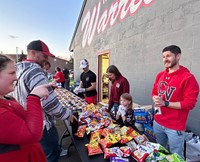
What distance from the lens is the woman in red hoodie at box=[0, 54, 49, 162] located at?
2.53ft

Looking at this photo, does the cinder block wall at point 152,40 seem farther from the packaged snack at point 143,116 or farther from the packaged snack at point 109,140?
the packaged snack at point 109,140

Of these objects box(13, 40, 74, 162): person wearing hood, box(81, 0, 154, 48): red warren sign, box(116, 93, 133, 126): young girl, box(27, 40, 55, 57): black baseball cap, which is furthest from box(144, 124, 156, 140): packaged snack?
box(81, 0, 154, 48): red warren sign

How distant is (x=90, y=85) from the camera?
3766mm

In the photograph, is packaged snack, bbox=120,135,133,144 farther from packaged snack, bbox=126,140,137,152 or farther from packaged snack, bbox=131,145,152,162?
packaged snack, bbox=131,145,152,162

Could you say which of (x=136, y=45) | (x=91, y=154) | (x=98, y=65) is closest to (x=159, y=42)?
(x=136, y=45)

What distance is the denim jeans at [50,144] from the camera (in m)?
1.66

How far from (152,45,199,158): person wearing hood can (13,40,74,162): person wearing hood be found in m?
1.10

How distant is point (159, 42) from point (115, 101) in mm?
1516

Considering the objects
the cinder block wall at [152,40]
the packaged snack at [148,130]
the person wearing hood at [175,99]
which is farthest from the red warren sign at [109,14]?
the packaged snack at [148,130]

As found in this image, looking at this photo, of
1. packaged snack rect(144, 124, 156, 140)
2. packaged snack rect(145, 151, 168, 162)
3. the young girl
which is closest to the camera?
packaged snack rect(145, 151, 168, 162)

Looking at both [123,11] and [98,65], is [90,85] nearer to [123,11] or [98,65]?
[123,11]

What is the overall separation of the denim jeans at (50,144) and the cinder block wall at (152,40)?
7.05ft

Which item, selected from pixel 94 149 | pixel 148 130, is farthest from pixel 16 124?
pixel 148 130

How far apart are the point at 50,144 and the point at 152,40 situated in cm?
286
